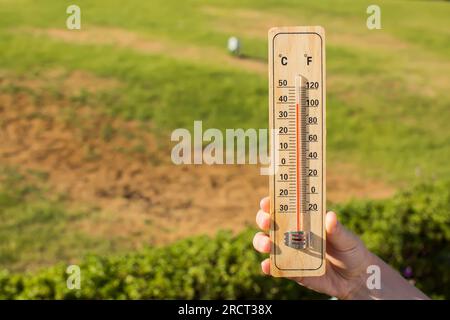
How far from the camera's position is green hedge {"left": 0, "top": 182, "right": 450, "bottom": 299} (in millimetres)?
5184

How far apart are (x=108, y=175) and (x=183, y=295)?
459 centimetres

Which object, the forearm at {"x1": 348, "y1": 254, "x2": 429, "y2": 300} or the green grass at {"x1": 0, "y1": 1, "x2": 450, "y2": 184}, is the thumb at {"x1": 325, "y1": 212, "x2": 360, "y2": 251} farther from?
the green grass at {"x1": 0, "y1": 1, "x2": 450, "y2": 184}

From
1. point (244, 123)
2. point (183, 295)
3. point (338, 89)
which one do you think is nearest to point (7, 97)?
point (244, 123)

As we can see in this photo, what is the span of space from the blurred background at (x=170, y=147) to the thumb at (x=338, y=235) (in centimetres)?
269

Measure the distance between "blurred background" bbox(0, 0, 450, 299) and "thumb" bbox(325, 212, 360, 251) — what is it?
106 inches

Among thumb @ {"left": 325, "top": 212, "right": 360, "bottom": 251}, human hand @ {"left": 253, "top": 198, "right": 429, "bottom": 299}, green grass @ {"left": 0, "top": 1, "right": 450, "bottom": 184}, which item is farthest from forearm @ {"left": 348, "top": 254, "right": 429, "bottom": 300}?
green grass @ {"left": 0, "top": 1, "right": 450, "bottom": 184}

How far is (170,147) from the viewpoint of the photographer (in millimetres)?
10703

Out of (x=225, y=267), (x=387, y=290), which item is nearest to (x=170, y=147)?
(x=225, y=267)

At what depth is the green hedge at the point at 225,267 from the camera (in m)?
5.18

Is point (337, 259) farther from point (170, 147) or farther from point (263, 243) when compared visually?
point (170, 147)

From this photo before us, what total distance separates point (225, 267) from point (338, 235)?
118 inches

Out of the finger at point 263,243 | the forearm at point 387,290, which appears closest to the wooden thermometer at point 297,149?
the finger at point 263,243

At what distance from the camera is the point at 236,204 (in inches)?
361
